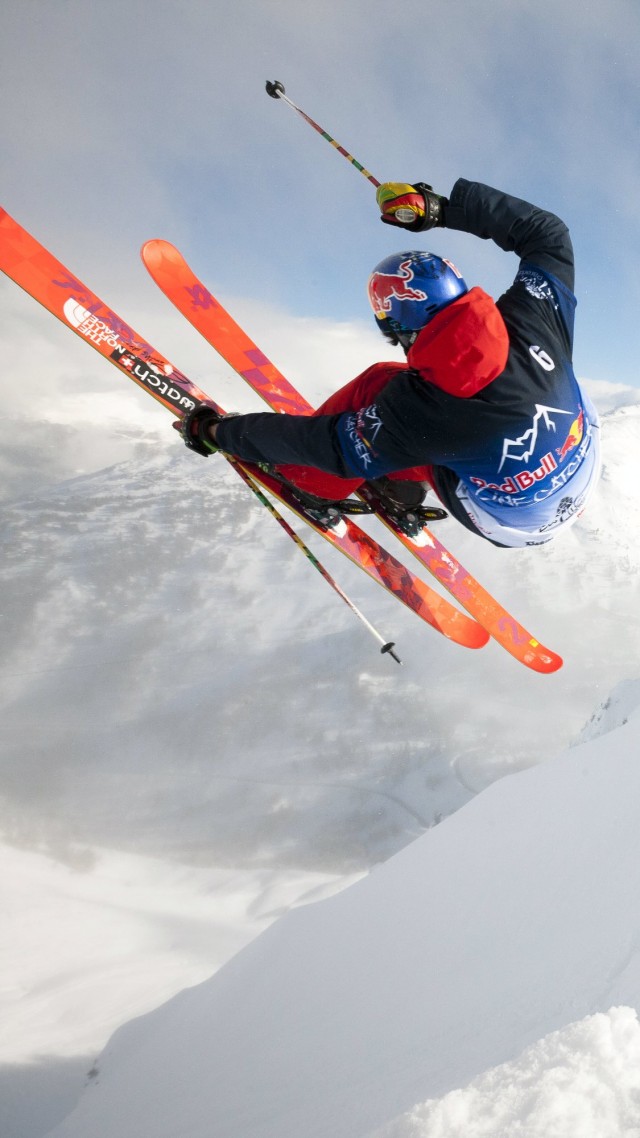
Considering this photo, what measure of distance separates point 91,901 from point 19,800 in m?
18.5

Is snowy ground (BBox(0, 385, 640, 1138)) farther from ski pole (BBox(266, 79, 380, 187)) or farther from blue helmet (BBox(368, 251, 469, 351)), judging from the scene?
ski pole (BBox(266, 79, 380, 187))

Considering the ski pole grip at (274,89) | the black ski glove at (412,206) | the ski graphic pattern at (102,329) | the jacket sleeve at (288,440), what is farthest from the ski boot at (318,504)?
the ski pole grip at (274,89)

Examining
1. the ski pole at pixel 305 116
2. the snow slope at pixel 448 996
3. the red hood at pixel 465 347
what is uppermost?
the ski pole at pixel 305 116

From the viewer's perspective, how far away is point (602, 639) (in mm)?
86688

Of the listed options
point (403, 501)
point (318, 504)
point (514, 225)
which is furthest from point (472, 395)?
point (318, 504)

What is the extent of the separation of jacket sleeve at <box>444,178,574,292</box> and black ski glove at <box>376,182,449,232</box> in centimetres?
7

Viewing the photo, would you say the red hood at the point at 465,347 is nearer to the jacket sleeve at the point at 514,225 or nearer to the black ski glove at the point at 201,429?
the jacket sleeve at the point at 514,225

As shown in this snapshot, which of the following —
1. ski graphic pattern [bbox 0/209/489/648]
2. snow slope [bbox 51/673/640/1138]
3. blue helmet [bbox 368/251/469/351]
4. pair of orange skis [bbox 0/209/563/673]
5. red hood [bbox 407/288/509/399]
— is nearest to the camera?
snow slope [bbox 51/673/640/1138]

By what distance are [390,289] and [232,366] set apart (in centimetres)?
314

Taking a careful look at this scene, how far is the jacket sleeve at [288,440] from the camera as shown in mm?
3480

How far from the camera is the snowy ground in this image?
19031 millimetres

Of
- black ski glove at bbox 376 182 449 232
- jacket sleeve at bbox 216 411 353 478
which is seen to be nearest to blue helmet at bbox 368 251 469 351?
black ski glove at bbox 376 182 449 232

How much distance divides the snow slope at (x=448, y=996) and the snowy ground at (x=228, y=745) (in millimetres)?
33

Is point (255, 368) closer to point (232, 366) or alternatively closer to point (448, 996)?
point (232, 366)
